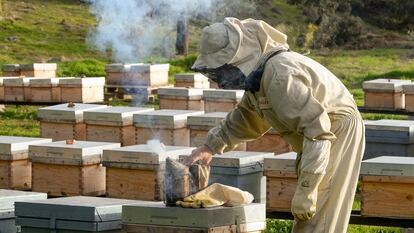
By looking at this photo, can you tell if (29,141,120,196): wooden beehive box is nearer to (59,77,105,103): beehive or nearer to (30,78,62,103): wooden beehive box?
(59,77,105,103): beehive

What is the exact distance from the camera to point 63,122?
464 inches

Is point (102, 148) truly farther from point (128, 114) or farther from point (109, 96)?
point (109, 96)

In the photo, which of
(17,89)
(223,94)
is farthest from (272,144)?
(17,89)

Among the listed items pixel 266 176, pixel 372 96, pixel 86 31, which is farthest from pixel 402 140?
pixel 86 31

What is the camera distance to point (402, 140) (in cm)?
996

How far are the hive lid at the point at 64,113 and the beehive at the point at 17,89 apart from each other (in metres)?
4.82

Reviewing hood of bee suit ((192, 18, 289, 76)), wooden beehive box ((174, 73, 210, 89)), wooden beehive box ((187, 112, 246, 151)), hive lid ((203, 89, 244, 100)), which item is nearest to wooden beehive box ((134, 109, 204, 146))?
wooden beehive box ((187, 112, 246, 151))

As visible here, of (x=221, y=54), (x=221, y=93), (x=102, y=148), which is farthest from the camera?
(x=221, y=93)

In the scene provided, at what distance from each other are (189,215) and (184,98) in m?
8.42

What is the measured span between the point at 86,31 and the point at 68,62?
18.0 feet

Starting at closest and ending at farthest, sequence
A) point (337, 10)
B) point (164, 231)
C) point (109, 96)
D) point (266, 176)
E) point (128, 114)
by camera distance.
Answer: point (164, 231), point (266, 176), point (128, 114), point (109, 96), point (337, 10)

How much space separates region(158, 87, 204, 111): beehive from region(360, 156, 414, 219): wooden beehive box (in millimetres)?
6004

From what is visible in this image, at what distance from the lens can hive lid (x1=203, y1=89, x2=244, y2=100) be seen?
13567 millimetres

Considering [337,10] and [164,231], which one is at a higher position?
[337,10]
